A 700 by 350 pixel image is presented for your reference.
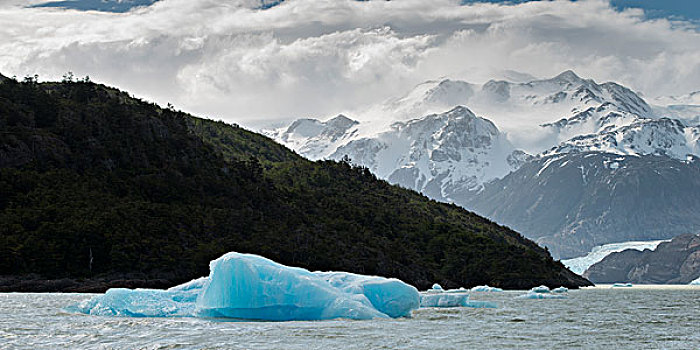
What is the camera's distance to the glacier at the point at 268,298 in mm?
49719

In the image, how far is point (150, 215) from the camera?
14300cm

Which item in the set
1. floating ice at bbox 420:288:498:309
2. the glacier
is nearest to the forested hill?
floating ice at bbox 420:288:498:309

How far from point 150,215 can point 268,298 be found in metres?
98.4

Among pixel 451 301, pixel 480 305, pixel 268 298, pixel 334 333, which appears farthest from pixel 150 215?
pixel 334 333

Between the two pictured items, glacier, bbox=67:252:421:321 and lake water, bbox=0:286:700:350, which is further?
glacier, bbox=67:252:421:321

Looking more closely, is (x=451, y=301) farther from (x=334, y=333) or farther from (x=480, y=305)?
(x=334, y=333)

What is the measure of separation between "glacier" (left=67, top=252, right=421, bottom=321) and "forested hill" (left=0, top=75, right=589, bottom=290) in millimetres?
60635

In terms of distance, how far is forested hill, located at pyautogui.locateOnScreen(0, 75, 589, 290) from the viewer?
12356 cm

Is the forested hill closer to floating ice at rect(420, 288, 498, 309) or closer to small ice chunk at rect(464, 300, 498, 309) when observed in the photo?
floating ice at rect(420, 288, 498, 309)

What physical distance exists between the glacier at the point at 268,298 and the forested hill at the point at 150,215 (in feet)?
199

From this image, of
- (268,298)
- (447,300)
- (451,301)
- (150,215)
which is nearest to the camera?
(268,298)

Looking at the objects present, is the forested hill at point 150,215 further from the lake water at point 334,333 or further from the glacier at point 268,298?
the lake water at point 334,333

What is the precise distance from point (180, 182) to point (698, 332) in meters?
128

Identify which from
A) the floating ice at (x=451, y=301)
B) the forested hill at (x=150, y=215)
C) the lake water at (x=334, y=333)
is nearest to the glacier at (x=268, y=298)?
the lake water at (x=334, y=333)
